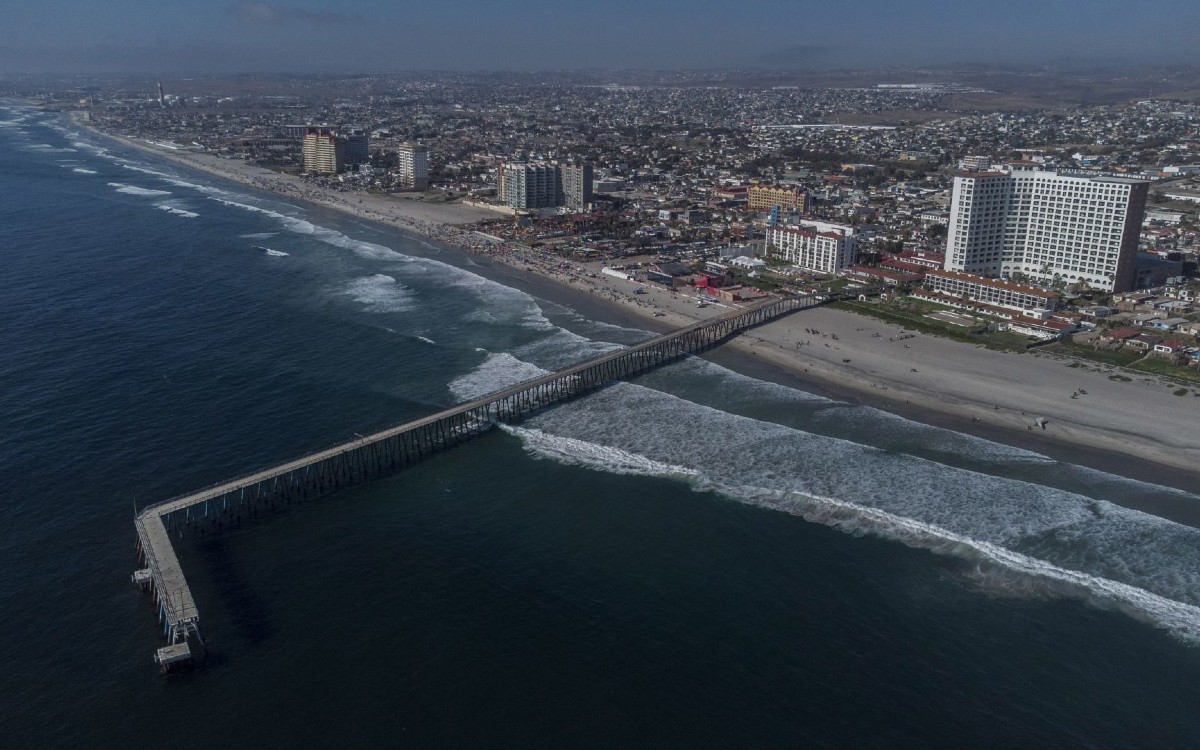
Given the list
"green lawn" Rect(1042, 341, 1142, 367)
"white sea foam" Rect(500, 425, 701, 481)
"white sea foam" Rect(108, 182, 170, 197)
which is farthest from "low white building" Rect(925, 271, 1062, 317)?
"white sea foam" Rect(108, 182, 170, 197)

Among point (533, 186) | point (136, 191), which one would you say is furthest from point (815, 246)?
point (136, 191)

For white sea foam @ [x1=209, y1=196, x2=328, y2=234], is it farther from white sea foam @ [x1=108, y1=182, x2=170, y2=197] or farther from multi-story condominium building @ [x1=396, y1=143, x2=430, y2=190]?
multi-story condominium building @ [x1=396, y1=143, x2=430, y2=190]

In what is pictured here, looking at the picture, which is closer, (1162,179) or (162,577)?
(162,577)

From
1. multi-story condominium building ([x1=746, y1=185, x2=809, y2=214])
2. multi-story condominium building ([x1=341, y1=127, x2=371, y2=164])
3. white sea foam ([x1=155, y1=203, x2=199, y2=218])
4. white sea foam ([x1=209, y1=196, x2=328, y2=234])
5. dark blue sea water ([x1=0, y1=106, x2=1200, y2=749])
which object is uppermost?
multi-story condominium building ([x1=341, y1=127, x2=371, y2=164])

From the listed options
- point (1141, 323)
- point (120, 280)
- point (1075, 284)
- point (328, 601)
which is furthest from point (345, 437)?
point (1075, 284)

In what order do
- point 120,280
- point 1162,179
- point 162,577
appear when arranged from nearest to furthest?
point 162,577, point 120,280, point 1162,179

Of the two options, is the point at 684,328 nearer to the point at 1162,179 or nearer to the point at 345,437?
the point at 345,437
